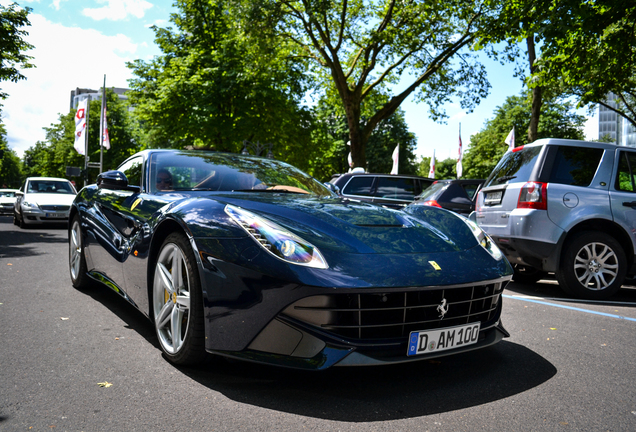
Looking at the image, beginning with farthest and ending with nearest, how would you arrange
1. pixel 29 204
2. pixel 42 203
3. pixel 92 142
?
pixel 92 142, pixel 42 203, pixel 29 204

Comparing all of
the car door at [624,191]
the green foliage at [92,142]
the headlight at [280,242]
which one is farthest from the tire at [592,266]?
the green foliage at [92,142]

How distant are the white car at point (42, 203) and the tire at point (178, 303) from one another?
13.1m

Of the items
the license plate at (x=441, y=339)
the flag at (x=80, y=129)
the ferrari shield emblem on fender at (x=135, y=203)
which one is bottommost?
the license plate at (x=441, y=339)

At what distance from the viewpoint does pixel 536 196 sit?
20.5 feet

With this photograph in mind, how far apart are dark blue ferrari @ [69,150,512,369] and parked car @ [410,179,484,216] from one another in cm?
639

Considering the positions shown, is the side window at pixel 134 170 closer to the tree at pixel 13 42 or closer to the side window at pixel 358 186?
the side window at pixel 358 186

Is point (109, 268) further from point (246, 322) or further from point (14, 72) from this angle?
point (14, 72)

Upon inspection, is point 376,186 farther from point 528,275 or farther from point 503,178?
point 503,178

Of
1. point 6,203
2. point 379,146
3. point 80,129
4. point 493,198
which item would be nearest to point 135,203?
point 493,198

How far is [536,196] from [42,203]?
1366cm

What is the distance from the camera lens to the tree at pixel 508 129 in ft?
154

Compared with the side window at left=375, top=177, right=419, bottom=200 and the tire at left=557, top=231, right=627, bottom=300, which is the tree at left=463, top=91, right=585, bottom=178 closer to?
the side window at left=375, top=177, right=419, bottom=200

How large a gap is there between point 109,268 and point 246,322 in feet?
6.88

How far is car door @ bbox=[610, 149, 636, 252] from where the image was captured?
20.7 ft
